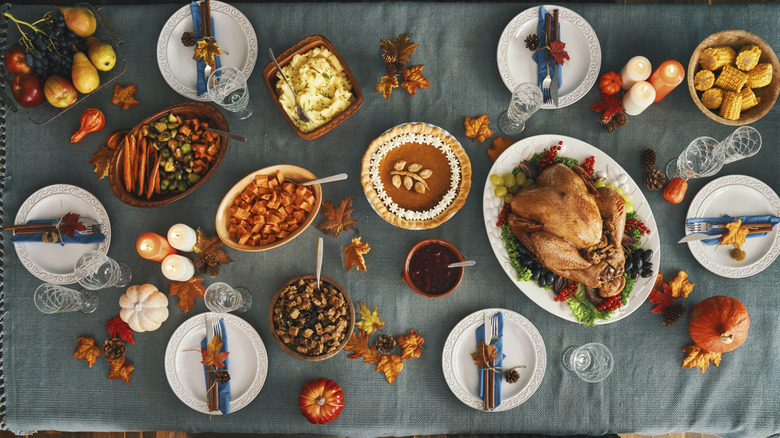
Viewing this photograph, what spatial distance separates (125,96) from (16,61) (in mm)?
480

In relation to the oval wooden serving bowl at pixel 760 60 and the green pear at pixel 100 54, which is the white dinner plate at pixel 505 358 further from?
Result: the green pear at pixel 100 54

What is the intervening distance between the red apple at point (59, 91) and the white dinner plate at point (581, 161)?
2172 mm

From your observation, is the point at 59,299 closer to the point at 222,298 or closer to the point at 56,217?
the point at 56,217

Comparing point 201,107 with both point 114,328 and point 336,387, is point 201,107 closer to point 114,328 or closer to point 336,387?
point 114,328

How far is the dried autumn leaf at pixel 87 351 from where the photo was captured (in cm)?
235

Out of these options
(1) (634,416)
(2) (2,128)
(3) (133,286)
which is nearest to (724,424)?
(1) (634,416)

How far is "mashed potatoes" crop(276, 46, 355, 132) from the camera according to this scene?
224cm

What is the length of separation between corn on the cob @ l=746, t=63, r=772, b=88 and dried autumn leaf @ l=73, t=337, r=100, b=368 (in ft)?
11.9

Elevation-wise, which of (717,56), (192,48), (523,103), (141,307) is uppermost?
(192,48)

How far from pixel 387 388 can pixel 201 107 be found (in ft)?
5.73

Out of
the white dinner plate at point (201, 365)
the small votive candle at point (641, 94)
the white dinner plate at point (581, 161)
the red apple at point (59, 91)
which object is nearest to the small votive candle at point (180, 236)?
the white dinner plate at point (201, 365)

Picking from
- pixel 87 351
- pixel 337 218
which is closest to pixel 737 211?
pixel 337 218

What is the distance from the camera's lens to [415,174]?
2.30 metres

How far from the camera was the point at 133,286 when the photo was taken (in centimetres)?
230
